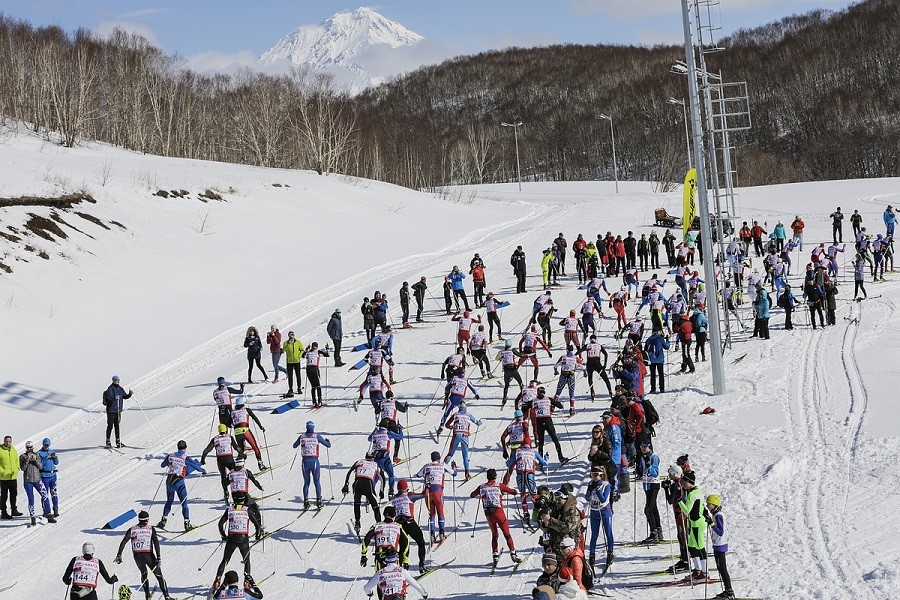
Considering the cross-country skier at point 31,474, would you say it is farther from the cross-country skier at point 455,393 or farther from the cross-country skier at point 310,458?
the cross-country skier at point 455,393

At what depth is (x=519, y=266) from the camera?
31125mm

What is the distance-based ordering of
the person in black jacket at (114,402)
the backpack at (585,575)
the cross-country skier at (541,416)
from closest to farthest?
1. the backpack at (585,575)
2. the cross-country skier at (541,416)
3. the person in black jacket at (114,402)

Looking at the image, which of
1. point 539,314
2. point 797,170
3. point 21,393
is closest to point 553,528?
point 539,314

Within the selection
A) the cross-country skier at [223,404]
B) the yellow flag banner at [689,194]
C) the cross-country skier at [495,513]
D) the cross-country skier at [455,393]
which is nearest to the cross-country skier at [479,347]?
the cross-country skier at [455,393]

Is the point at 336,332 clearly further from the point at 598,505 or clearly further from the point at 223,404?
the point at 598,505

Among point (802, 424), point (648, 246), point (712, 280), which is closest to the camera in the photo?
point (802, 424)

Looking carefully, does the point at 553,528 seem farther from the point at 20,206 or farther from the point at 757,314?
the point at 20,206

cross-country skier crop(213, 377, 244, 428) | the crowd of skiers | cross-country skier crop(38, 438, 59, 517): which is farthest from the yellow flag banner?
cross-country skier crop(38, 438, 59, 517)

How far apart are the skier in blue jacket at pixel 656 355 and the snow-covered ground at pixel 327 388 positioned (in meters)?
0.57

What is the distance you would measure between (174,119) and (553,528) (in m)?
95.5

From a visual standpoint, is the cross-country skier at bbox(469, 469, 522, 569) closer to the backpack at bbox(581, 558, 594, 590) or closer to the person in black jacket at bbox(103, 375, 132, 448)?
the backpack at bbox(581, 558, 594, 590)

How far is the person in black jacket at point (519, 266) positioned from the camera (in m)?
30.9

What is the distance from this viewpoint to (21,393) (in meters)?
24.8

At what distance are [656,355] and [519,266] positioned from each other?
38.3ft
